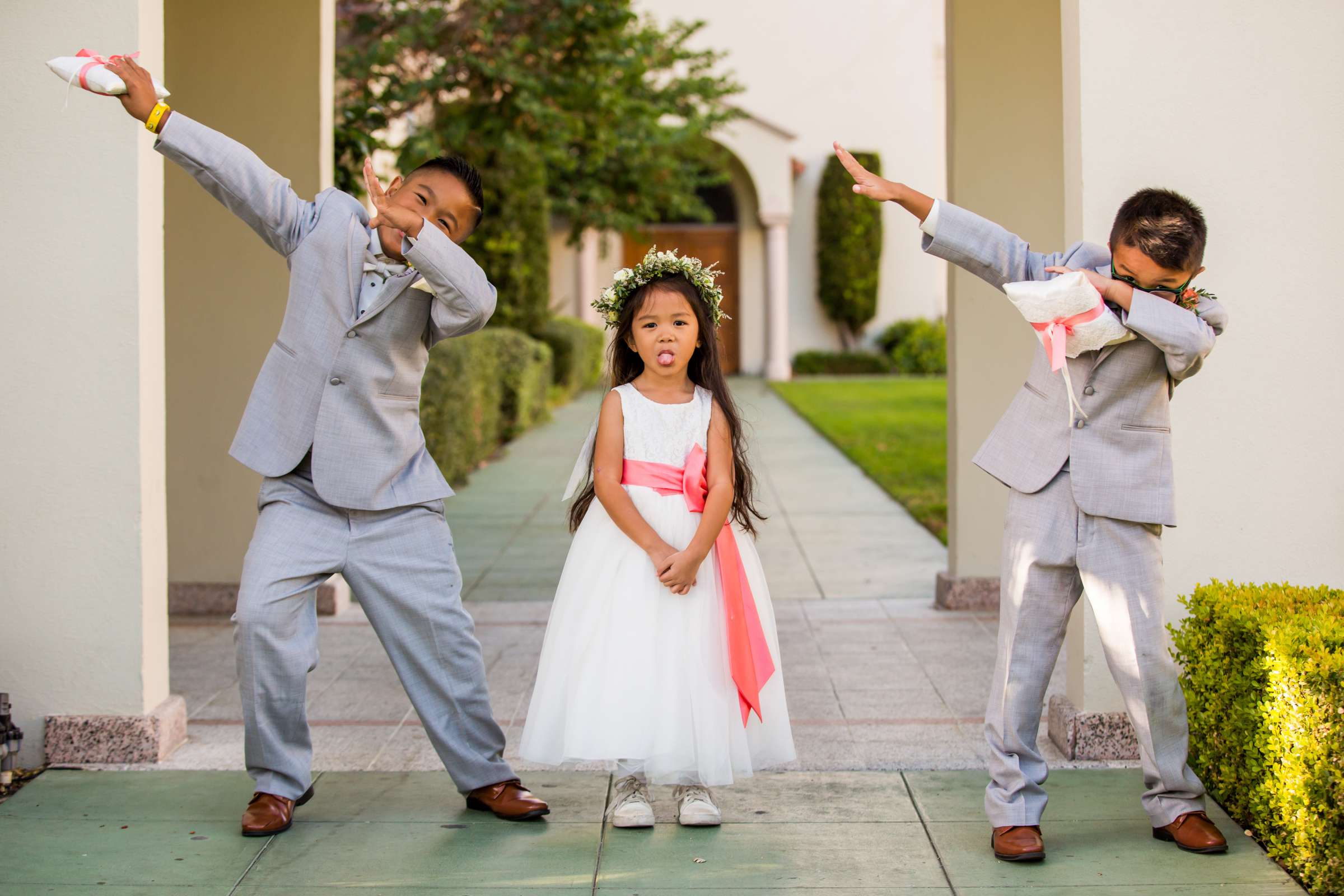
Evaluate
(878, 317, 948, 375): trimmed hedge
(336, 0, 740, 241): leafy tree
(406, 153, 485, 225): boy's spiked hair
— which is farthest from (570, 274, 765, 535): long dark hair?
(878, 317, 948, 375): trimmed hedge

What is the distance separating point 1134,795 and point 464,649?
2167 mm

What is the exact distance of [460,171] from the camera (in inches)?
148

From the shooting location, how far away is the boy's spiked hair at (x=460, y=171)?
12.2 feet

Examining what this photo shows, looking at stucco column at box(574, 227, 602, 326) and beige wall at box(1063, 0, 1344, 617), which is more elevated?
stucco column at box(574, 227, 602, 326)

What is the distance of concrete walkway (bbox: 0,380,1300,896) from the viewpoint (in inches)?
137

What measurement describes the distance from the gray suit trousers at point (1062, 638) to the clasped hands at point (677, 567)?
91 centimetres

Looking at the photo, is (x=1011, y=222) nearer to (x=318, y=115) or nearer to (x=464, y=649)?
(x=318, y=115)

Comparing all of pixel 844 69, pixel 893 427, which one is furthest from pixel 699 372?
pixel 844 69

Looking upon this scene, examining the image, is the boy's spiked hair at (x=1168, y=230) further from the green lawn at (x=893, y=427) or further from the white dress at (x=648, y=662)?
the green lawn at (x=893, y=427)

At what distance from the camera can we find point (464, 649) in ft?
12.7

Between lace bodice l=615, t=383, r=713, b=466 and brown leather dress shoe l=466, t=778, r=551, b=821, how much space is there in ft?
3.54

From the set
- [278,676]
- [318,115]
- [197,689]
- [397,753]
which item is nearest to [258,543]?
[278,676]

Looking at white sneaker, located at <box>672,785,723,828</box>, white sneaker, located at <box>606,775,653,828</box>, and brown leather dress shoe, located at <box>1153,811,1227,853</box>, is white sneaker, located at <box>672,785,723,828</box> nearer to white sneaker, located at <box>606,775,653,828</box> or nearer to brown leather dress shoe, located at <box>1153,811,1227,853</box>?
white sneaker, located at <box>606,775,653,828</box>

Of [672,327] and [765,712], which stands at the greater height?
[672,327]
